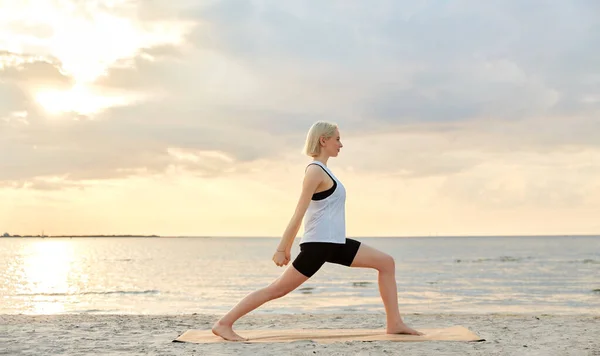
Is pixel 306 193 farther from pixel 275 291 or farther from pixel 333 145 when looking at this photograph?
pixel 275 291

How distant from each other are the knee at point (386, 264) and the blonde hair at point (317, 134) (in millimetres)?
1326

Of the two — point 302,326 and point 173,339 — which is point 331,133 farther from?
point 302,326

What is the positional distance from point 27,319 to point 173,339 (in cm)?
474

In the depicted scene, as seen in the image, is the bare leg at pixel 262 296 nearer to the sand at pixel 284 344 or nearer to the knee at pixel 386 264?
the sand at pixel 284 344

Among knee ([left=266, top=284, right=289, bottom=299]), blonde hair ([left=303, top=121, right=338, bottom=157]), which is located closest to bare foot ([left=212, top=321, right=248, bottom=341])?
knee ([left=266, top=284, right=289, bottom=299])

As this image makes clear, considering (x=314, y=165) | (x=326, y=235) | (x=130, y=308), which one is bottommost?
(x=130, y=308)

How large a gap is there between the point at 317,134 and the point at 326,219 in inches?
35.0

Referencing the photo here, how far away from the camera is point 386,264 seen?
710 centimetres

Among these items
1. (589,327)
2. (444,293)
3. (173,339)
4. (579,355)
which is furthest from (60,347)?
(444,293)

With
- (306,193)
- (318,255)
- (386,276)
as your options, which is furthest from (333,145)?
(386,276)

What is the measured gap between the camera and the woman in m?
6.68

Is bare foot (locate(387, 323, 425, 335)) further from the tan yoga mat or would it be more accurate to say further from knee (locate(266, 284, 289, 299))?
knee (locate(266, 284, 289, 299))

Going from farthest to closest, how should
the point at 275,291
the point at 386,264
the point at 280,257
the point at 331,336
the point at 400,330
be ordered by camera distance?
the point at 331,336, the point at 400,330, the point at 386,264, the point at 275,291, the point at 280,257

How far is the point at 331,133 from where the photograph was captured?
6.89 meters
